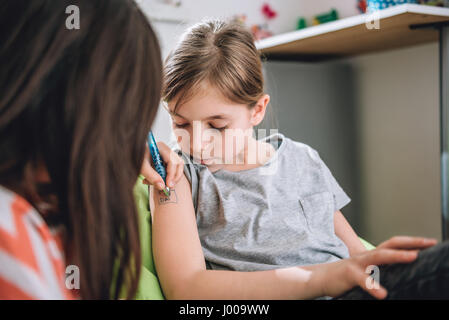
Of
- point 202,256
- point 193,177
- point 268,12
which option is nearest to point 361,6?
point 268,12

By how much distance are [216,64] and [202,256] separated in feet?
1.22

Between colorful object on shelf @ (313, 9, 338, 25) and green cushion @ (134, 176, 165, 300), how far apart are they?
4.49ft

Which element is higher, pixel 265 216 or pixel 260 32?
pixel 260 32

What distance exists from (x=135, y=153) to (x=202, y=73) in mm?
342

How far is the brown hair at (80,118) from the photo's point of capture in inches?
18.6

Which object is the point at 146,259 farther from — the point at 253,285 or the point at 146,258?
the point at 253,285

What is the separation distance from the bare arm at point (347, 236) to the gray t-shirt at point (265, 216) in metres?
0.04

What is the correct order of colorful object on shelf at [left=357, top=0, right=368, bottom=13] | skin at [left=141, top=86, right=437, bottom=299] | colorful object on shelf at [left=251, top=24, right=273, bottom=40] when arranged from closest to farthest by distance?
1. skin at [left=141, top=86, right=437, bottom=299]
2. colorful object on shelf at [left=357, top=0, right=368, bottom=13]
3. colorful object on shelf at [left=251, top=24, right=273, bottom=40]

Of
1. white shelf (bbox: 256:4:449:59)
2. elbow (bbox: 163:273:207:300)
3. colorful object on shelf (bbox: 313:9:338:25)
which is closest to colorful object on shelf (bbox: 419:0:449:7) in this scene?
white shelf (bbox: 256:4:449:59)

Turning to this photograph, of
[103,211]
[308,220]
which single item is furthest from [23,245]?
[308,220]

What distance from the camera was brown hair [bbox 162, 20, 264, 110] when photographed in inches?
32.9

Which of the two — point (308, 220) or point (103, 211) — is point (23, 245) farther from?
point (308, 220)

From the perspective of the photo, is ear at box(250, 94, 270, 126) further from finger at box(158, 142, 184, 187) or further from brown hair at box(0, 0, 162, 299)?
brown hair at box(0, 0, 162, 299)

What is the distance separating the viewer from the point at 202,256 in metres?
0.71
